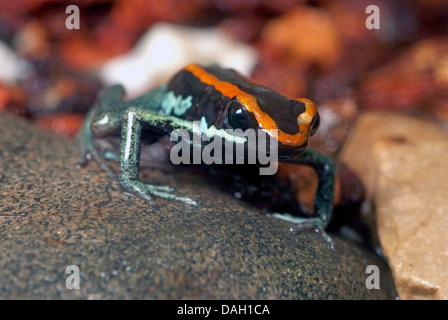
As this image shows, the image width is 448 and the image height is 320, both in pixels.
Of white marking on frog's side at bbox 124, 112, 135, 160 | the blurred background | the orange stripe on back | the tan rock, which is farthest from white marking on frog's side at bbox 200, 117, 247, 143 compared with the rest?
the blurred background

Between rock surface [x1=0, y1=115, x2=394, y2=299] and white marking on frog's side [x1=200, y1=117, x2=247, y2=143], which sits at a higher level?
white marking on frog's side [x1=200, y1=117, x2=247, y2=143]

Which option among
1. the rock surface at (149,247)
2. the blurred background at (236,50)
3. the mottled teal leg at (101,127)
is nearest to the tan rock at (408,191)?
the rock surface at (149,247)

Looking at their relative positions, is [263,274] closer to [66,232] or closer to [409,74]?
[66,232]

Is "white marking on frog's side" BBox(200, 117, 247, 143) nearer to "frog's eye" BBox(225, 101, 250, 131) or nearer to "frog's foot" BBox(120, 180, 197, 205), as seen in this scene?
"frog's eye" BBox(225, 101, 250, 131)

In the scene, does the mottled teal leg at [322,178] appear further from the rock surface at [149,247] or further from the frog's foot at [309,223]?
the rock surface at [149,247]

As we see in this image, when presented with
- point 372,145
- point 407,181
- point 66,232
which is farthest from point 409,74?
point 66,232

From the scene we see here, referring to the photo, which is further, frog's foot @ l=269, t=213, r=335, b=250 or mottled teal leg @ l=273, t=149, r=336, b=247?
mottled teal leg @ l=273, t=149, r=336, b=247
